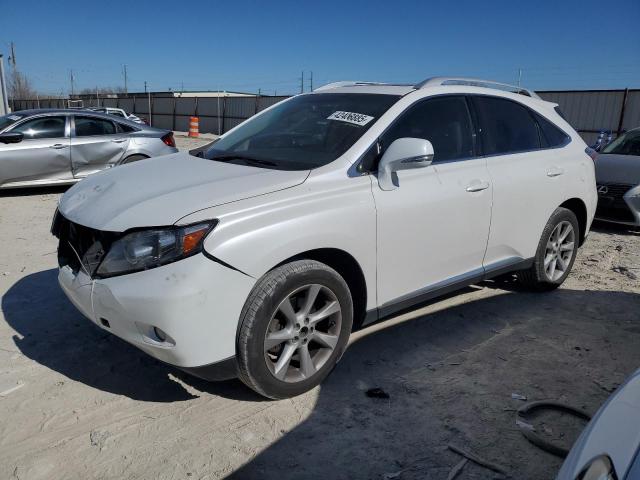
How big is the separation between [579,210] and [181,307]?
400cm

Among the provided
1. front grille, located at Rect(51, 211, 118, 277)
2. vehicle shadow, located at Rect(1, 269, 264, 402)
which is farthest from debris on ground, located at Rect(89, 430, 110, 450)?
front grille, located at Rect(51, 211, 118, 277)

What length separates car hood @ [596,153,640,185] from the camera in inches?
282

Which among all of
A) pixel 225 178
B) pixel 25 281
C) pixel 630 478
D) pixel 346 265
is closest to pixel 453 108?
pixel 346 265

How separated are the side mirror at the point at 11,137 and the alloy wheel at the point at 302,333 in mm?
7069

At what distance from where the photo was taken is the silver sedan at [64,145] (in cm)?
816

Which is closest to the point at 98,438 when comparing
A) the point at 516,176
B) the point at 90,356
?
the point at 90,356

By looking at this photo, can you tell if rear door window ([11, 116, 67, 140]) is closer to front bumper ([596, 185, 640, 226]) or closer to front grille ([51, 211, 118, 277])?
front grille ([51, 211, 118, 277])

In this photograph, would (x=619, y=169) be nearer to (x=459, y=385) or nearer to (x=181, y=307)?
(x=459, y=385)

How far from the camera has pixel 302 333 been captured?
2936mm

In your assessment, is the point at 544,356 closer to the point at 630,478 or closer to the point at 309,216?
the point at 309,216

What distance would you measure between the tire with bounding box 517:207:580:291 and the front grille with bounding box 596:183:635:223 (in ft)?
9.03

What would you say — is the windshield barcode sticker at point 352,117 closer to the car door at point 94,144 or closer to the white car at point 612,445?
A: the white car at point 612,445

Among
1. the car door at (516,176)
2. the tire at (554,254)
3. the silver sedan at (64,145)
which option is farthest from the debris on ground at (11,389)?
the silver sedan at (64,145)

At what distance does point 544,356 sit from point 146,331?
2657mm
